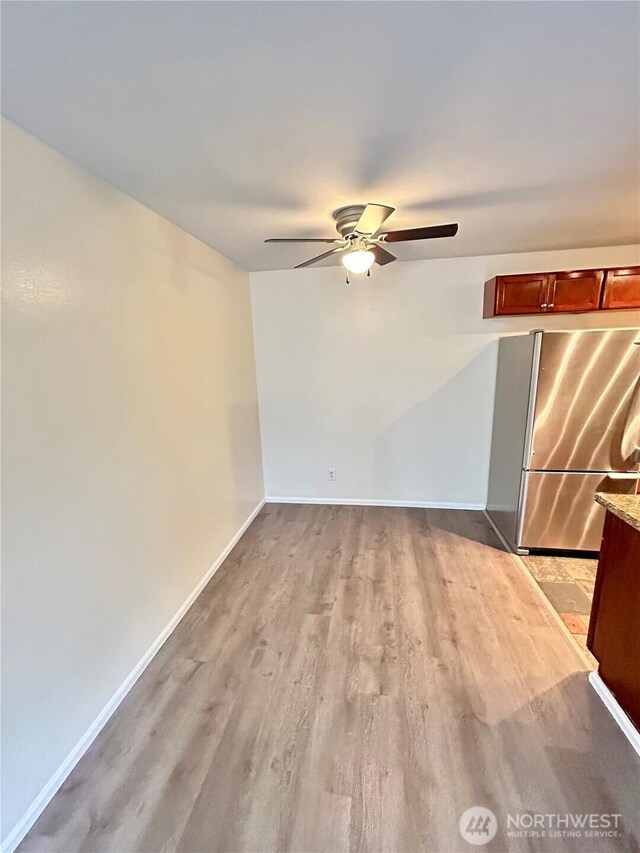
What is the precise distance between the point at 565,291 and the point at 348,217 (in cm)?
199

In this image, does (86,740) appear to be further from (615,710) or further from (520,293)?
(520,293)

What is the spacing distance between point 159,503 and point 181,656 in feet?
2.82

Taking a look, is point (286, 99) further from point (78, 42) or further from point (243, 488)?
point (243, 488)

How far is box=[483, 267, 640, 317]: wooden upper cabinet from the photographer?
2.99 meters

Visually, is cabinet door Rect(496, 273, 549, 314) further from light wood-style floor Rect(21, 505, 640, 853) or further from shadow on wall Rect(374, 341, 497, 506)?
light wood-style floor Rect(21, 505, 640, 853)

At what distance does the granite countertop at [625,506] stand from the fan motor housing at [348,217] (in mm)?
1867

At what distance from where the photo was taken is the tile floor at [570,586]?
2.30m

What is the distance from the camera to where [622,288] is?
2996mm

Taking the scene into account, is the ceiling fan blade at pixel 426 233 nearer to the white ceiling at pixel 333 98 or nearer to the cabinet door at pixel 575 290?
the white ceiling at pixel 333 98

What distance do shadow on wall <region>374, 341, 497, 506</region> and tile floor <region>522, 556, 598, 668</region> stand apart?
994 mm

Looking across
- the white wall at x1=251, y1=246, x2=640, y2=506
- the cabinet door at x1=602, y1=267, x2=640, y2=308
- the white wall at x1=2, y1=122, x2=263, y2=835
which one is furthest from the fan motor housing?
the cabinet door at x1=602, y1=267, x2=640, y2=308

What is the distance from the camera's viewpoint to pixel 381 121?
137 cm

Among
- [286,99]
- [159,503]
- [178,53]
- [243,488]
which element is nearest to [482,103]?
[286,99]

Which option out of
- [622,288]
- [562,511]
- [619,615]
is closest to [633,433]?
[562,511]
